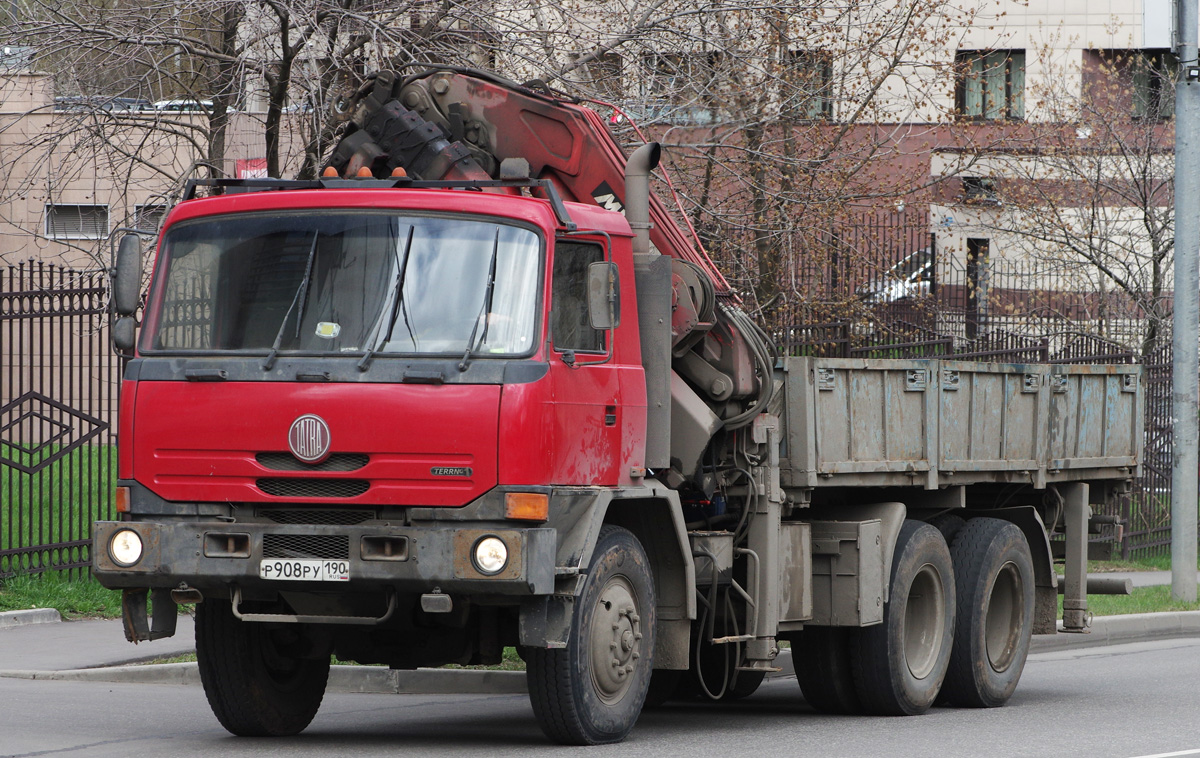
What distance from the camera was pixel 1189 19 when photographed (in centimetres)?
1620

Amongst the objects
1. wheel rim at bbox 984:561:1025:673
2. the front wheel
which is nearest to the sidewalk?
wheel rim at bbox 984:561:1025:673

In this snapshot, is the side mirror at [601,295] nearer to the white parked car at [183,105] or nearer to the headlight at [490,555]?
the headlight at [490,555]

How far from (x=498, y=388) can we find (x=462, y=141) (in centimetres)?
220

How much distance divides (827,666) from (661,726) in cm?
122

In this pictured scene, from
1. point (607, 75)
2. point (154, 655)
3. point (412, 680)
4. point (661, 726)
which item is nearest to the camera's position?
point (661, 726)

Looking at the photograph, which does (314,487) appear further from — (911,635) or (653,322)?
(911,635)

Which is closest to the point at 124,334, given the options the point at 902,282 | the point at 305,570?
the point at 305,570

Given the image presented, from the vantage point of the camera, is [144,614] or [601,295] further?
[144,614]

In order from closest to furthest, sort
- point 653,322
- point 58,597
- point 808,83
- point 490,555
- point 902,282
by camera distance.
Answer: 1. point 490,555
2. point 653,322
3. point 58,597
4. point 808,83
5. point 902,282

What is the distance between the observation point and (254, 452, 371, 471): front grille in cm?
747

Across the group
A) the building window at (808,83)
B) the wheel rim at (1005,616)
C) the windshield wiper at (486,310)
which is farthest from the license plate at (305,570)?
the building window at (808,83)

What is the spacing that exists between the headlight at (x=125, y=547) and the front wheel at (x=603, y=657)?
184cm

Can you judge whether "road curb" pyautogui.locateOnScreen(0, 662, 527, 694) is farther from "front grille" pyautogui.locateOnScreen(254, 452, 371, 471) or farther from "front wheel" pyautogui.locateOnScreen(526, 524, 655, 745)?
"front grille" pyautogui.locateOnScreen(254, 452, 371, 471)

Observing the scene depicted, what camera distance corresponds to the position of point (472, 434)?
738 centimetres
